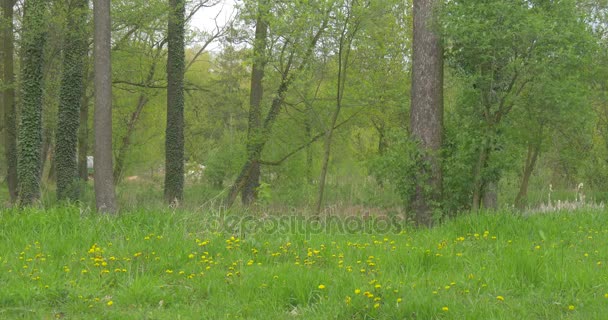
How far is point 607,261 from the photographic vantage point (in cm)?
611

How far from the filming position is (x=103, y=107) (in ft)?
40.5

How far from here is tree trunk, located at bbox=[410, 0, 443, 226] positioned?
10.3 m

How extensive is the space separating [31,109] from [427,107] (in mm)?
11085

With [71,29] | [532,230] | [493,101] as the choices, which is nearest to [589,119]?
[493,101]

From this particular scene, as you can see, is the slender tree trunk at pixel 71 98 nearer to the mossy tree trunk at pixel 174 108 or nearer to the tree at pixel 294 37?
the mossy tree trunk at pixel 174 108

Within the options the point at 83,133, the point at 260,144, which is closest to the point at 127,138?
the point at 83,133

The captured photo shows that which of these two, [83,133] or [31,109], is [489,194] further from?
[83,133]

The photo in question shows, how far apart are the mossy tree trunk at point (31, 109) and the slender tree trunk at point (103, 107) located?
438 cm

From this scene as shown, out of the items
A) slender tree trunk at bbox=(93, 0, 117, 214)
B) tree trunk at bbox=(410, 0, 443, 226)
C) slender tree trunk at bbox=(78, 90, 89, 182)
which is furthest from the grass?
slender tree trunk at bbox=(78, 90, 89, 182)

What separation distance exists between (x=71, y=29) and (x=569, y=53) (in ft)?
46.0

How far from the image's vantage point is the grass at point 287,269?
4840 mm

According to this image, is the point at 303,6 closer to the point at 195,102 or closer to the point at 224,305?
the point at 224,305

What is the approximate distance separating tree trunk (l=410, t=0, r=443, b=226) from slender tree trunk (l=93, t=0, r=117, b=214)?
6.16m

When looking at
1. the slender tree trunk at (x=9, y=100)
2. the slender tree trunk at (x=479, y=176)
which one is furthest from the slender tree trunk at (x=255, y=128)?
the slender tree trunk at (x=9, y=100)
